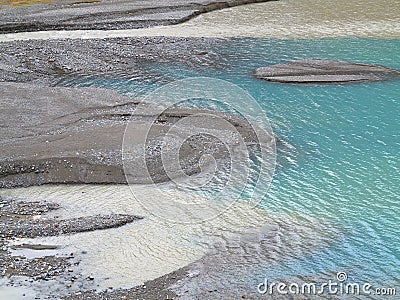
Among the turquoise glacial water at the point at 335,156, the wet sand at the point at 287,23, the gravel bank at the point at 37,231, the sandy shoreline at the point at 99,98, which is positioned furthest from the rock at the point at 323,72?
the gravel bank at the point at 37,231

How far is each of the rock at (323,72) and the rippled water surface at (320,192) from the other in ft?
1.07

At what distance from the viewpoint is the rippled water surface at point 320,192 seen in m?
6.73

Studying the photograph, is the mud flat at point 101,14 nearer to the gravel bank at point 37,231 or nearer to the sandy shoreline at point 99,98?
the sandy shoreline at point 99,98

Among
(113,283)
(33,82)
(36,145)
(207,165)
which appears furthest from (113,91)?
(113,283)

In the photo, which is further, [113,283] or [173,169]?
[173,169]

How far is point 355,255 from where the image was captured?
22.7 feet

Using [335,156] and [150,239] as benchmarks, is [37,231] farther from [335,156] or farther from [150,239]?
[335,156]

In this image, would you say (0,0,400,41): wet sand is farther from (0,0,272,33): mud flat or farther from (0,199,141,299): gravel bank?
(0,199,141,299): gravel bank

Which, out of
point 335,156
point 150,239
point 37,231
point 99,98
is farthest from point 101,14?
point 150,239

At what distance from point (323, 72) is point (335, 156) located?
459 cm

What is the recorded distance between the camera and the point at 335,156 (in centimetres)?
974

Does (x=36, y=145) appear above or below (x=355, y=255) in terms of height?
above

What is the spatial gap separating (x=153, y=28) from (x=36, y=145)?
9.74 meters

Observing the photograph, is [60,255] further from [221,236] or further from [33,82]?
[33,82]
